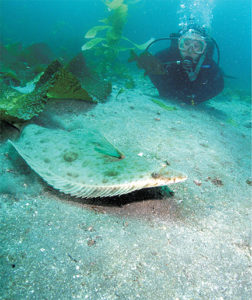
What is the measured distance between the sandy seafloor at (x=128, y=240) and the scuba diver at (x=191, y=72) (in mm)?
5770

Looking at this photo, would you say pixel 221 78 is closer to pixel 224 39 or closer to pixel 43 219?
pixel 43 219

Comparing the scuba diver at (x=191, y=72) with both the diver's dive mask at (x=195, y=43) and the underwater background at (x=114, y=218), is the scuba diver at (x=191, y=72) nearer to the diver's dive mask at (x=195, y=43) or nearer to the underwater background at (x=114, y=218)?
the diver's dive mask at (x=195, y=43)

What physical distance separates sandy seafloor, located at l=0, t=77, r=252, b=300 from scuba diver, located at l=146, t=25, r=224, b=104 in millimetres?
5770

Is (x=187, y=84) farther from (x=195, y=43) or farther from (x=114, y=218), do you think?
(x=114, y=218)

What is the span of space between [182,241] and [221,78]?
8.95m

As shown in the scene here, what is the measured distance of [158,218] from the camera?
7.70 ft

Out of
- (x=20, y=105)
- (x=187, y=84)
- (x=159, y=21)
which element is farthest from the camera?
(x=159, y=21)

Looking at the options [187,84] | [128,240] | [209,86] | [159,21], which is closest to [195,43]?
[187,84]

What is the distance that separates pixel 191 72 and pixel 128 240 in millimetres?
7800

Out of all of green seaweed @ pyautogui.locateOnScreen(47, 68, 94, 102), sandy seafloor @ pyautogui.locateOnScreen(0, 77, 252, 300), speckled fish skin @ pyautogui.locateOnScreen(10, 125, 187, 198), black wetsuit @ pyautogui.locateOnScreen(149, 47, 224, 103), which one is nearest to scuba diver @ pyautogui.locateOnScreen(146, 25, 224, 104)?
black wetsuit @ pyautogui.locateOnScreen(149, 47, 224, 103)

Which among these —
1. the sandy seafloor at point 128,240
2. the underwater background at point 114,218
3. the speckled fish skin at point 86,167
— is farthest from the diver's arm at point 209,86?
the speckled fish skin at point 86,167

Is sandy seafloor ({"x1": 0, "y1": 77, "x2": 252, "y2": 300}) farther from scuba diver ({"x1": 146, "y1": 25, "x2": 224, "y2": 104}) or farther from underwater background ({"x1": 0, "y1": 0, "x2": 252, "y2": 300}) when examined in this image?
scuba diver ({"x1": 146, "y1": 25, "x2": 224, "y2": 104})

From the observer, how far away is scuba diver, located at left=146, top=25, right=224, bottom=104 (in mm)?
7977

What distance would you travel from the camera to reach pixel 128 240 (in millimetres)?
2043
